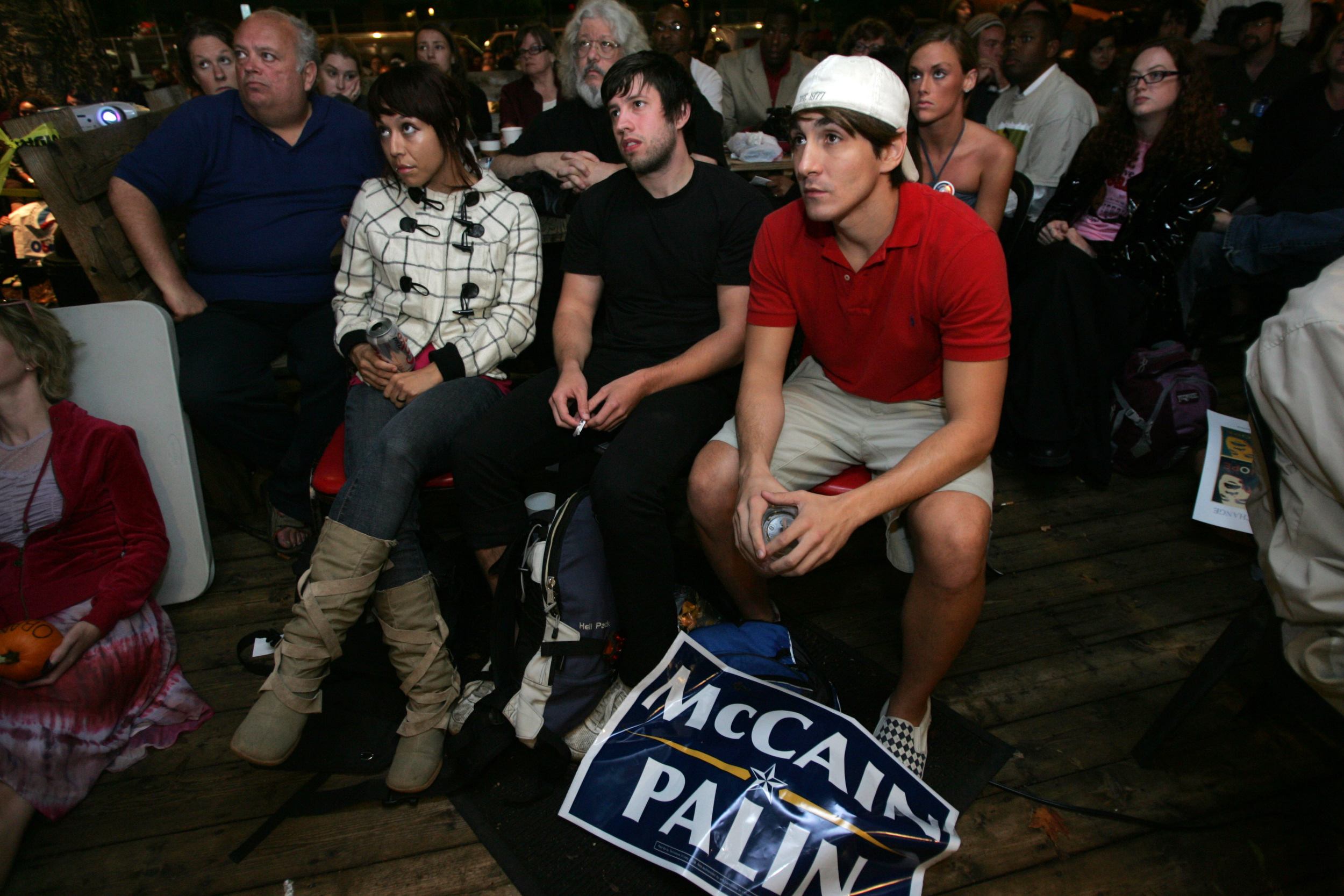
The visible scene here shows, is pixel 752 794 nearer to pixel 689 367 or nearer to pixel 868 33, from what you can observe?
pixel 689 367

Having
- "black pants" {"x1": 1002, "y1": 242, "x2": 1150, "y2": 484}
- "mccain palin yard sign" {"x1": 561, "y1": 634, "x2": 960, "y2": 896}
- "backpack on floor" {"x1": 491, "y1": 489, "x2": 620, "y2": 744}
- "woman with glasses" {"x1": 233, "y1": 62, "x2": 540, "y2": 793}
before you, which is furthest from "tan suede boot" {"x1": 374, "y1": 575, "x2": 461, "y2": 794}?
"black pants" {"x1": 1002, "y1": 242, "x2": 1150, "y2": 484}

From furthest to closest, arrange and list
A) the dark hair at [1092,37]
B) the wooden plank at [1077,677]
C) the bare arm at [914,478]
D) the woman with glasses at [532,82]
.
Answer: the dark hair at [1092,37]
the woman with glasses at [532,82]
the wooden plank at [1077,677]
the bare arm at [914,478]

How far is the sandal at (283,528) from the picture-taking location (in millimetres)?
2391

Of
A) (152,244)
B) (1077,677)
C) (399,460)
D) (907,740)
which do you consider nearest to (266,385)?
(152,244)

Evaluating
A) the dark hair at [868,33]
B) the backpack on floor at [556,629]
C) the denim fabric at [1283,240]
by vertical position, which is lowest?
the backpack on floor at [556,629]

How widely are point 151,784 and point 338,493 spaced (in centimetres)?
82

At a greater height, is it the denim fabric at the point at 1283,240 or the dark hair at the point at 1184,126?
the dark hair at the point at 1184,126

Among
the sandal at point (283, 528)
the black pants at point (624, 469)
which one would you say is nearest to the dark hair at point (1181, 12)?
the black pants at point (624, 469)

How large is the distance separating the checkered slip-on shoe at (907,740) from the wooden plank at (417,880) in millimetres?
878

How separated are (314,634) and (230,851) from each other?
1.59ft

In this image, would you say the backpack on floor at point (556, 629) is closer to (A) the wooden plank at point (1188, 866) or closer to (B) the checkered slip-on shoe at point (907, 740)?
(B) the checkered slip-on shoe at point (907, 740)

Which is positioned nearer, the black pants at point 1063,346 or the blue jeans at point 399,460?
the blue jeans at point 399,460

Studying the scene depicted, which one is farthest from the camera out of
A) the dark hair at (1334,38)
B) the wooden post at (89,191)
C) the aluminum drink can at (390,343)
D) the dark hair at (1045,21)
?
the dark hair at (1045,21)

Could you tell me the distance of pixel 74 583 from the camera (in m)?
1.75
